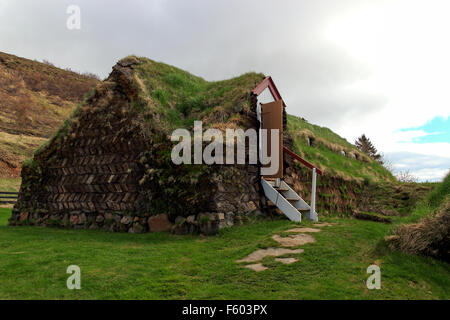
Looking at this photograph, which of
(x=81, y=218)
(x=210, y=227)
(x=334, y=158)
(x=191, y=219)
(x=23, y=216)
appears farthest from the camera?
(x=334, y=158)

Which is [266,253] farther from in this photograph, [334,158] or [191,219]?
[334,158]

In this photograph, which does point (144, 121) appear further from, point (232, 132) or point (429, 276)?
point (429, 276)

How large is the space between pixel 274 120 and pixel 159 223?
5.21 meters

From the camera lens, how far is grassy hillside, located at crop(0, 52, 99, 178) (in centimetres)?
3001

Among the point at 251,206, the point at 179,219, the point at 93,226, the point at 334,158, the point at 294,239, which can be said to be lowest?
the point at 93,226

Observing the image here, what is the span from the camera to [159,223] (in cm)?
908

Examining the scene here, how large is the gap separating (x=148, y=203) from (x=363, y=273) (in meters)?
6.74

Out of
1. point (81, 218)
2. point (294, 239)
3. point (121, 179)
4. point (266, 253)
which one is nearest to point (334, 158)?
point (294, 239)

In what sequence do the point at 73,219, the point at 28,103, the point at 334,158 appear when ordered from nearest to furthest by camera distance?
the point at 73,219 → the point at 334,158 → the point at 28,103

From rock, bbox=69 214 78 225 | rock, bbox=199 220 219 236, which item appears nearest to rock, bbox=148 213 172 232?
rock, bbox=199 220 219 236

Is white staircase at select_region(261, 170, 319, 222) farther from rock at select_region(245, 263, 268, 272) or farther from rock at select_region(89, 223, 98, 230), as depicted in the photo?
rock at select_region(89, 223, 98, 230)

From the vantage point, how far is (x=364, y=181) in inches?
687

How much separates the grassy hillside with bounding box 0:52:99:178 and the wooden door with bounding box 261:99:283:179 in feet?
89.4

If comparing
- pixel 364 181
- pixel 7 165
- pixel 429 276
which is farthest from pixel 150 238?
pixel 7 165
